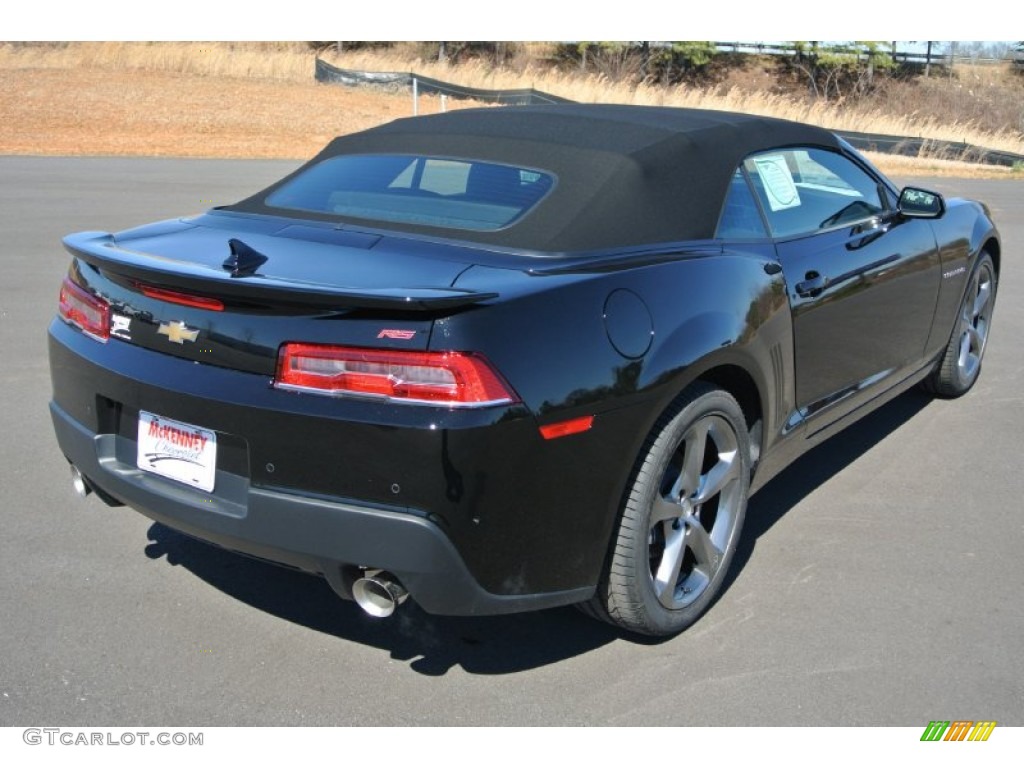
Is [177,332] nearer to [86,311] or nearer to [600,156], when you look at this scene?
[86,311]

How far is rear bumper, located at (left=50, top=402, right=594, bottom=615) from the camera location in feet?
8.73

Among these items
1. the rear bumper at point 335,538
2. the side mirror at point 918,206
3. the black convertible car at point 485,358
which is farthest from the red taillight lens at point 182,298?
the side mirror at point 918,206

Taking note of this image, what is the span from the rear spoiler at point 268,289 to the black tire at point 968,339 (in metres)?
3.82

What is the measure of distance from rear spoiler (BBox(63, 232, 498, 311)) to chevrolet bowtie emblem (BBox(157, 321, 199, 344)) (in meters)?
0.10

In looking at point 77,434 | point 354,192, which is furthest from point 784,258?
point 77,434

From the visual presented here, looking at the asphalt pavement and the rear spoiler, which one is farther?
the asphalt pavement

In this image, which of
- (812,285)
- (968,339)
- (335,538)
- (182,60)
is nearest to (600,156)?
(812,285)

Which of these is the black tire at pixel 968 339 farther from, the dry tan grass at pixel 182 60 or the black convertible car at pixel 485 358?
the dry tan grass at pixel 182 60

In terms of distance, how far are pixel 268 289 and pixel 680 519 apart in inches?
57.5

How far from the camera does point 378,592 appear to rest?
2.83 m

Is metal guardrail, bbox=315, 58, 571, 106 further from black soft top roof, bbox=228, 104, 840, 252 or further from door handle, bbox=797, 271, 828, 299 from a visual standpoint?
door handle, bbox=797, 271, 828, 299

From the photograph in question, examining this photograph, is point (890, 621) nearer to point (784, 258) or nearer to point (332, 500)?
point (784, 258)

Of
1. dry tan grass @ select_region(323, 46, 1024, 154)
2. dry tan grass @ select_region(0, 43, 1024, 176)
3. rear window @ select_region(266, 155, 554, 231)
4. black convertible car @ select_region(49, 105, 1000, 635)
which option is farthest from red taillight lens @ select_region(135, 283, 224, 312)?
dry tan grass @ select_region(323, 46, 1024, 154)
